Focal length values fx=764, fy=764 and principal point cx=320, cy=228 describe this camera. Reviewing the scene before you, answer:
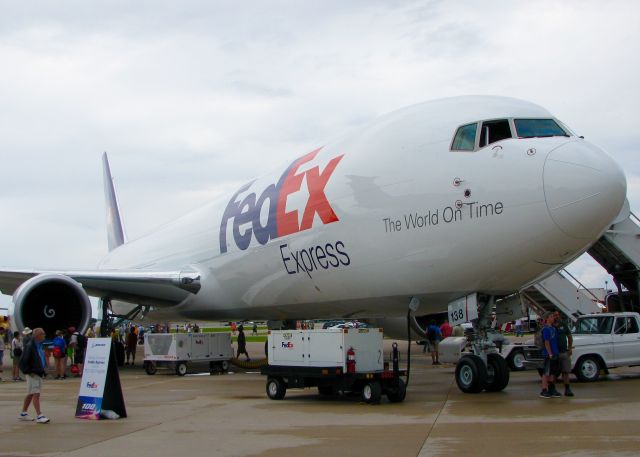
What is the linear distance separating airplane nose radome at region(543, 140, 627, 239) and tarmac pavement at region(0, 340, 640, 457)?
239cm

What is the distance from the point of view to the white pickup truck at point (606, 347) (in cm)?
1410

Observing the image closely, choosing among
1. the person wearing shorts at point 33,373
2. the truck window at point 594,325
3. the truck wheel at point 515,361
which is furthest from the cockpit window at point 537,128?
the truck wheel at point 515,361

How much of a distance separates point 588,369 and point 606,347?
54 centimetres

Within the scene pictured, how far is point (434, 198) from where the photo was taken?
11.0 m

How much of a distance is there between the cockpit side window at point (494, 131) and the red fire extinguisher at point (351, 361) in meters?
3.49

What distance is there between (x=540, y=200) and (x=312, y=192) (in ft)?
15.6

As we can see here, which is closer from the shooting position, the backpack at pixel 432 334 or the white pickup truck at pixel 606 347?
the white pickup truck at pixel 606 347

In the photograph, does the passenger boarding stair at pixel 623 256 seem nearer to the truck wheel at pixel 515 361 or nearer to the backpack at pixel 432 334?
the truck wheel at pixel 515 361

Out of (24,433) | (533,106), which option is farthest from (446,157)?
(24,433)

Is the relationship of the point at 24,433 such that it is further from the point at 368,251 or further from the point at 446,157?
the point at 446,157

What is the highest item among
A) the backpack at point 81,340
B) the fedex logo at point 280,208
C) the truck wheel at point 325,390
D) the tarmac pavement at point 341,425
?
the fedex logo at point 280,208

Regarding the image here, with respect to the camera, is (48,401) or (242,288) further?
(242,288)

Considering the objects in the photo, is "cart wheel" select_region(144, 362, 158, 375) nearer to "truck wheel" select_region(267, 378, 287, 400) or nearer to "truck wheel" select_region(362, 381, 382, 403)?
"truck wheel" select_region(267, 378, 287, 400)

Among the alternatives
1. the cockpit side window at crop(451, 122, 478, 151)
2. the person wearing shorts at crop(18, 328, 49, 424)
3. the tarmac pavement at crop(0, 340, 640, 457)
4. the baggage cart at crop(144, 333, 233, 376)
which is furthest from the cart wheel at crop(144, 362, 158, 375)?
the cockpit side window at crop(451, 122, 478, 151)
